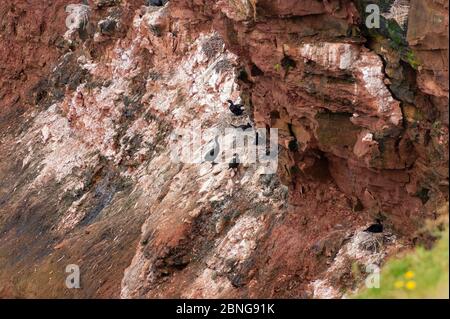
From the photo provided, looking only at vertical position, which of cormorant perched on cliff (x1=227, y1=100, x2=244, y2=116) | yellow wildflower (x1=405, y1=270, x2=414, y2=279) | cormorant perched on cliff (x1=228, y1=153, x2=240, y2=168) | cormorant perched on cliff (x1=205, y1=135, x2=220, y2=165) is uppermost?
yellow wildflower (x1=405, y1=270, x2=414, y2=279)

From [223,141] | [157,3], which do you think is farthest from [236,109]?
[157,3]

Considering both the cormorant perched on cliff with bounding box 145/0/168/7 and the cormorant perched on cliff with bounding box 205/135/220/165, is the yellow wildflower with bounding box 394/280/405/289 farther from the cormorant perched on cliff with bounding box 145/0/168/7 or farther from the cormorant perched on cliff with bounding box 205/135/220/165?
the cormorant perched on cliff with bounding box 145/0/168/7

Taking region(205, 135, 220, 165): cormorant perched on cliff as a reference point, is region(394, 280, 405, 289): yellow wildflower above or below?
above

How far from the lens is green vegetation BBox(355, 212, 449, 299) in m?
10.5

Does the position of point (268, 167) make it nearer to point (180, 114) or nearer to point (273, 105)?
point (273, 105)

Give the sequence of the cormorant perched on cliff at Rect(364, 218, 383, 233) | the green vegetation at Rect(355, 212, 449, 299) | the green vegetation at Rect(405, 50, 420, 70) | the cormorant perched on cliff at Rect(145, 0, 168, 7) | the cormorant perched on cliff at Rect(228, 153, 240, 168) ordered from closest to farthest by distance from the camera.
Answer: the green vegetation at Rect(355, 212, 449, 299) < the green vegetation at Rect(405, 50, 420, 70) < the cormorant perched on cliff at Rect(364, 218, 383, 233) < the cormorant perched on cliff at Rect(228, 153, 240, 168) < the cormorant perched on cliff at Rect(145, 0, 168, 7)

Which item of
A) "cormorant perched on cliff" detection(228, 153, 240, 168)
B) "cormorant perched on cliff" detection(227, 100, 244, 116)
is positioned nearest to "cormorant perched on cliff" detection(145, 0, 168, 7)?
"cormorant perched on cliff" detection(227, 100, 244, 116)

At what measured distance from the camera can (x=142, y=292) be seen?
70.5 feet

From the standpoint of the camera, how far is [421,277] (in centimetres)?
1088

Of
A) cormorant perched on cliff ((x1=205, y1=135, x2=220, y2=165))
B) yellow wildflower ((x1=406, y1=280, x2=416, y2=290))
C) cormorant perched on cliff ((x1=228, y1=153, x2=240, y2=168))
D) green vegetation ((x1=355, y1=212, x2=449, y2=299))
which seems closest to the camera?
green vegetation ((x1=355, y1=212, x2=449, y2=299))

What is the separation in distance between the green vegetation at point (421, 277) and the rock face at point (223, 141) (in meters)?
4.24

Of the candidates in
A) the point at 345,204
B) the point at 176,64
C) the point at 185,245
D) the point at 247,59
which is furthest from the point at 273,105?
the point at 176,64

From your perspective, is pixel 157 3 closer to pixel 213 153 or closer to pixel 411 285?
pixel 213 153

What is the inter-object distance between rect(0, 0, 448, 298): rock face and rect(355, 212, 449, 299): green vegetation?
424 centimetres
